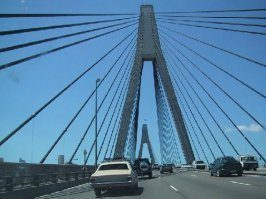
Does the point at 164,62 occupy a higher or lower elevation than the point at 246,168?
higher

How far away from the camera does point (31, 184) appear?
25484 millimetres

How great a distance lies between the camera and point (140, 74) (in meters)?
53.9

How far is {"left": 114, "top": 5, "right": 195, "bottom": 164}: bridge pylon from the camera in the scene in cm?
5119

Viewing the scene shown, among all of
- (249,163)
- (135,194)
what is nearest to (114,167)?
(135,194)

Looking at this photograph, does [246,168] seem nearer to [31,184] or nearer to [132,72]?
[132,72]

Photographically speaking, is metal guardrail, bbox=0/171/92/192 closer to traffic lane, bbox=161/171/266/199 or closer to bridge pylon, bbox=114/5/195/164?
traffic lane, bbox=161/171/266/199

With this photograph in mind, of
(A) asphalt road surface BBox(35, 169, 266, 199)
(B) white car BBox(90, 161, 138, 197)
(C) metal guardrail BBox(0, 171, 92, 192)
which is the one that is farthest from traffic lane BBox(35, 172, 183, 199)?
(C) metal guardrail BBox(0, 171, 92, 192)

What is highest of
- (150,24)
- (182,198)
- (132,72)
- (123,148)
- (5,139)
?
(150,24)

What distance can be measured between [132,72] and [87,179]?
14.3m

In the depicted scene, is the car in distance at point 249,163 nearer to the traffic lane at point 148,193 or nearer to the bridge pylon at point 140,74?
the bridge pylon at point 140,74

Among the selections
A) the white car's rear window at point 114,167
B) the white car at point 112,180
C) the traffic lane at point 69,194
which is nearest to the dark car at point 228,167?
the traffic lane at point 69,194

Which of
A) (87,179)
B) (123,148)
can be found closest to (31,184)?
(87,179)

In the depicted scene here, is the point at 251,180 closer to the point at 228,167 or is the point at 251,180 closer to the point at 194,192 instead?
the point at 228,167

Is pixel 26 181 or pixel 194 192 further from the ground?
pixel 26 181
